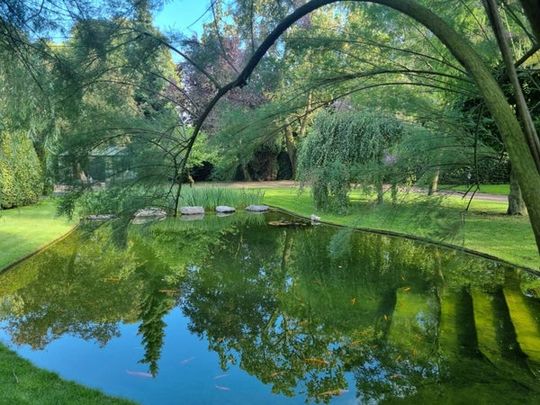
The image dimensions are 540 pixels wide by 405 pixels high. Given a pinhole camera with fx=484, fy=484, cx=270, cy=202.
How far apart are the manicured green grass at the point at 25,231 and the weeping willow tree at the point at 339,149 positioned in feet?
18.2

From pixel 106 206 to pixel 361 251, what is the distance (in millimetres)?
5682

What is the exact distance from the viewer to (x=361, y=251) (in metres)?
8.34

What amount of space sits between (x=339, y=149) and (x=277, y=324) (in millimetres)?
6750

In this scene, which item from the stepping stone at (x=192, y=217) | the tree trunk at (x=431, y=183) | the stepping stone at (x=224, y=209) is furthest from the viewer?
the stepping stone at (x=224, y=209)

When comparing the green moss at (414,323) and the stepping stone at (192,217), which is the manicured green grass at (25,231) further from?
the green moss at (414,323)

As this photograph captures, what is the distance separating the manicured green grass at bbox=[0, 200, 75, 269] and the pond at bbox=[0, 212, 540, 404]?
46cm

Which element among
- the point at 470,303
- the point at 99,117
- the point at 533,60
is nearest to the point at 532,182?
the point at 99,117

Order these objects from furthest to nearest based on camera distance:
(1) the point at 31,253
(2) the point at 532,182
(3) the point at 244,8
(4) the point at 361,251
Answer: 1. (4) the point at 361,251
2. (1) the point at 31,253
3. (3) the point at 244,8
4. (2) the point at 532,182

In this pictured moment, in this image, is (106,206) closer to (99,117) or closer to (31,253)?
(99,117)

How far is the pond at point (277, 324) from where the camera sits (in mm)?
3695

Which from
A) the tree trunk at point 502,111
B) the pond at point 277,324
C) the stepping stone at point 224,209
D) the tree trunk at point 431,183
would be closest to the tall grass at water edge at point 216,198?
the stepping stone at point 224,209

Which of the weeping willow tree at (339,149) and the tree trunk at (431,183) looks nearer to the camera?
the tree trunk at (431,183)

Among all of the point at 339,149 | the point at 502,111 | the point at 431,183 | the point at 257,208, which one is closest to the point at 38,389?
the point at 502,111

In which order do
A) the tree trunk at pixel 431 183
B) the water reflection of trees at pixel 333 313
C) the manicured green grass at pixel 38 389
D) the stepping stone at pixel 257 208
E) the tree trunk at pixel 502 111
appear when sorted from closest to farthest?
the tree trunk at pixel 502 111 → the manicured green grass at pixel 38 389 → the water reflection of trees at pixel 333 313 → the tree trunk at pixel 431 183 → the stepping stone at pixel 257 208
